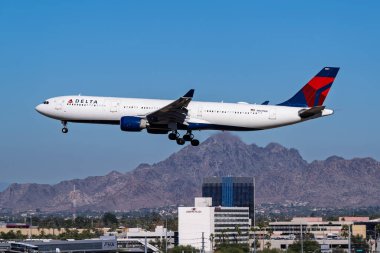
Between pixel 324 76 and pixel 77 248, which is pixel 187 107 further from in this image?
pixel 77 248

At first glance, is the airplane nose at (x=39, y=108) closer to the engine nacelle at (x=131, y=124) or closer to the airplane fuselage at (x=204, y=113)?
the airplane fuselage at (x=204, y=113)

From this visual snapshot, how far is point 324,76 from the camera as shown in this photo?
11569cm

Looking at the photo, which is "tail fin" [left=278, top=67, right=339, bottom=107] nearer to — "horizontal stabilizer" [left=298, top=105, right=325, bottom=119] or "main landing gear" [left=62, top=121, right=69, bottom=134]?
"horizontal stabilizer" [left=298, top=105, right=325, bottom=119]

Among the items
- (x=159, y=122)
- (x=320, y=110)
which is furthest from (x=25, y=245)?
(x=320, y=110)

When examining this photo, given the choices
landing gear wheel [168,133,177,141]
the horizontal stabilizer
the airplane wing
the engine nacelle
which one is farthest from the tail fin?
the engine nacelle

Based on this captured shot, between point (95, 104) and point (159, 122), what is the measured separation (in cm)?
842

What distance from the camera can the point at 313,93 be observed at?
113m

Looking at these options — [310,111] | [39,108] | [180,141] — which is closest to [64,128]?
[39,108]

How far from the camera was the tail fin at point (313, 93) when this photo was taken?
370 feet

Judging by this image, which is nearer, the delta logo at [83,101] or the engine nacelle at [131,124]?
the engine nacelle at [131,124]

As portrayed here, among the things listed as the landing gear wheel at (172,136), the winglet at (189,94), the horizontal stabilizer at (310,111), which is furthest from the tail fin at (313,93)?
the landing gear wheel at (172,136)

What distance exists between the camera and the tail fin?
370 feet

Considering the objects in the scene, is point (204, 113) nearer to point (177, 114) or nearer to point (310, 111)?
point (177, 114)

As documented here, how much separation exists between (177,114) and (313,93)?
18427 millimetres
